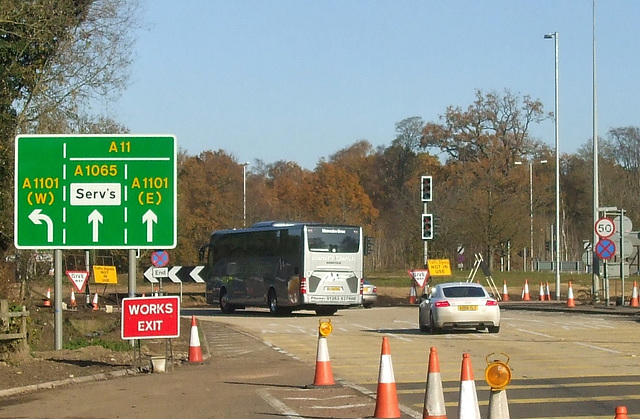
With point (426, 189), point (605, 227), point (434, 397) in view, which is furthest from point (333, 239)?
point (434, 397)

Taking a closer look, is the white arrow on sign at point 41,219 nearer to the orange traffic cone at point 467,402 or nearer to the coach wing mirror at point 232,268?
the orange traffic cone at point 467,402

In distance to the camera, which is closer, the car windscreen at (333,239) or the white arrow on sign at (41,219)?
the white arrow on sign at (41,219)

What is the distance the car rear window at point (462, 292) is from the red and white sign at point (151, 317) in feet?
32.4

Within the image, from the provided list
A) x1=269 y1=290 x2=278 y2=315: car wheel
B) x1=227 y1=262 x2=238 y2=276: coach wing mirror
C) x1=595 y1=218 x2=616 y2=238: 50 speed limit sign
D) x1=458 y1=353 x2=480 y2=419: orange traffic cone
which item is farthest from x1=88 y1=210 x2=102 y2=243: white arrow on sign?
x1=227 y1=262 x2=238 y2=276: coach wing mirror

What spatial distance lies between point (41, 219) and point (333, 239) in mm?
19362

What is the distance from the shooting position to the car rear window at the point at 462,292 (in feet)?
81.9

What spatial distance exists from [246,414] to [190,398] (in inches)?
73.1

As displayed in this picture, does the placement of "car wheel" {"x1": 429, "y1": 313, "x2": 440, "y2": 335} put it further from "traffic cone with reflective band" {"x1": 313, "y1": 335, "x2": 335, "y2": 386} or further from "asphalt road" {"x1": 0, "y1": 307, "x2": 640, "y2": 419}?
"traffic cone with reflective band" {"x1": 313, "y1": 335, "x2": 335, "y2": 386}

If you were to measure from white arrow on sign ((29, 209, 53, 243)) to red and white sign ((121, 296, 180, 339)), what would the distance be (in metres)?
2.91

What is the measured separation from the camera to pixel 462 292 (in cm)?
2509

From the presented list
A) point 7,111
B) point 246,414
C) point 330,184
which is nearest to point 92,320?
point 7,111

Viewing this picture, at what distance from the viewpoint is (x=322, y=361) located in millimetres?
14461

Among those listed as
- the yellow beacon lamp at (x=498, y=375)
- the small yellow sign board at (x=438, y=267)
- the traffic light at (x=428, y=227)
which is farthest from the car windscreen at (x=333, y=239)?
the yellow beacon lamp at (x=498, y=375)

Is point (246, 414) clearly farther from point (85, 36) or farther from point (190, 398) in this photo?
point (85, 36)
